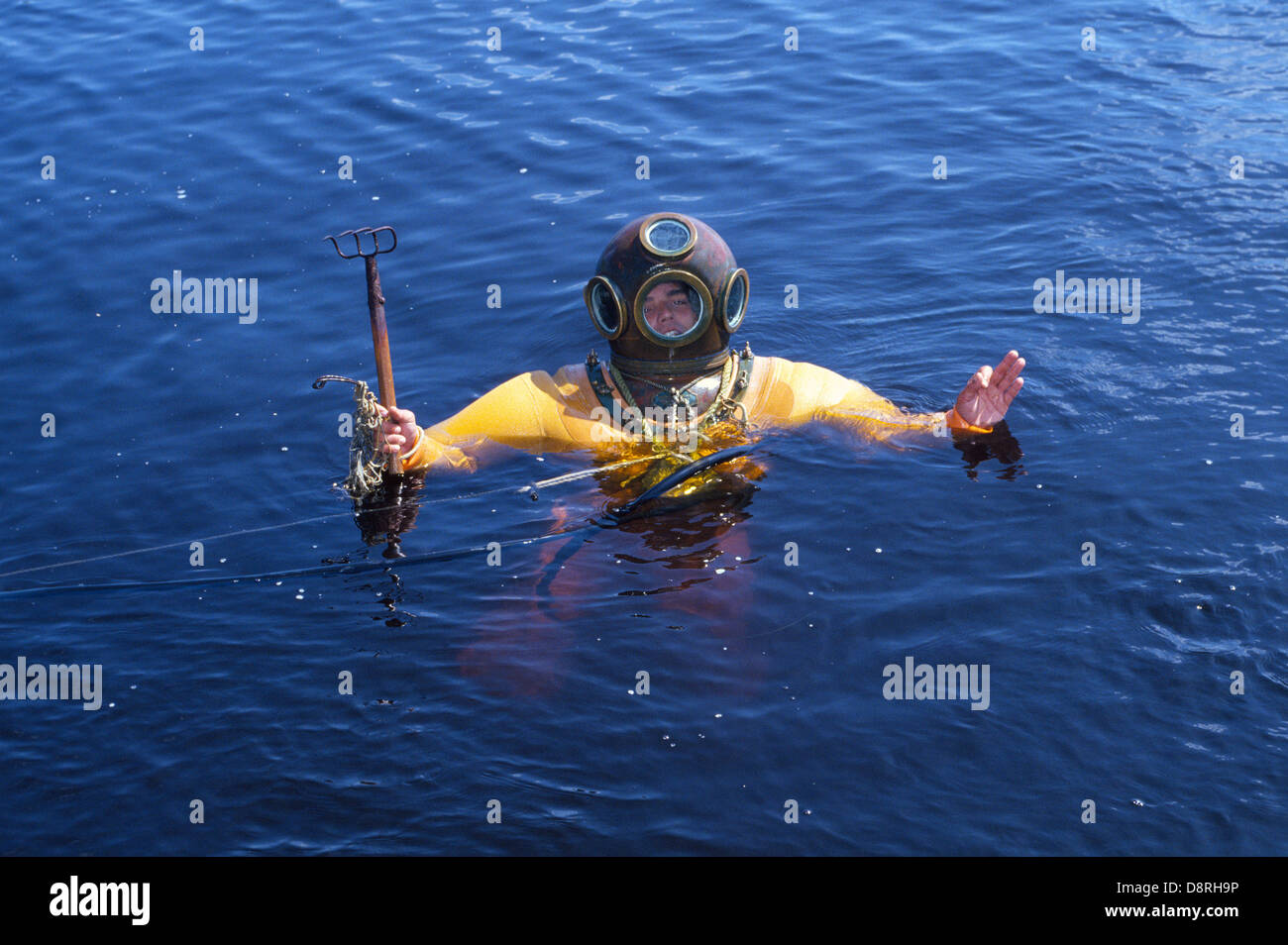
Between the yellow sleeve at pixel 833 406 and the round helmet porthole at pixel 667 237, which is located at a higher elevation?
the round helmet porthole at pixel 667 237

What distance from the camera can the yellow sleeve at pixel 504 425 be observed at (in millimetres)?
7250

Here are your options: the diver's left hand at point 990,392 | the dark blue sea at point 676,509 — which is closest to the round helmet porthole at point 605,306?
the dark blue sea at point 676,509

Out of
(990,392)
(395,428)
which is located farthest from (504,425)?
(990,392)

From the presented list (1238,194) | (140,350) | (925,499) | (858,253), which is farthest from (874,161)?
(140,350)

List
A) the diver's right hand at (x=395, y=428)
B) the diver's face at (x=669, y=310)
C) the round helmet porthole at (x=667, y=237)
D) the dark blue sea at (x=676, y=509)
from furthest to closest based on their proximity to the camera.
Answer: the diver's face at (x=669, y=310)
the round helmet porthole at (x=667, y=237)
the diver's right hand at (x=395, y=428)
the dark blue sea at (x=676, y=509)

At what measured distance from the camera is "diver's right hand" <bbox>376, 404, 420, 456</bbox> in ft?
21.6

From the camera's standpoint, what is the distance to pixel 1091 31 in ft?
44.1

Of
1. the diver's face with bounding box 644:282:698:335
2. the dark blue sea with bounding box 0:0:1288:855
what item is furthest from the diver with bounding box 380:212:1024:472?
the dark blue sea with bounding box 0:0:1288:855

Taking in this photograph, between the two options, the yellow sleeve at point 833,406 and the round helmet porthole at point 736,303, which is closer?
the round helmet porthole at point 736,303

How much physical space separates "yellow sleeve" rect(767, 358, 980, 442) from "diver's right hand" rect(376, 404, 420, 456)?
191cm

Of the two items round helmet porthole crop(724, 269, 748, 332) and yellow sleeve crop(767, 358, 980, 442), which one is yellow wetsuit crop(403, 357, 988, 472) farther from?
round helmet porthole crop(724, 269, 748, 332)

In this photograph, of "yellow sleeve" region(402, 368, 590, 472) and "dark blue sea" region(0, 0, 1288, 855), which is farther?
"yellow sleeve" region(402, 368, 590, 472)

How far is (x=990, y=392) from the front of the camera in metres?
7.04

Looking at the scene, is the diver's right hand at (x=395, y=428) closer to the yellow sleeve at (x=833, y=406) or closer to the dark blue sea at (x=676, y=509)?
the dark blue sea at (x=676, y=509)
